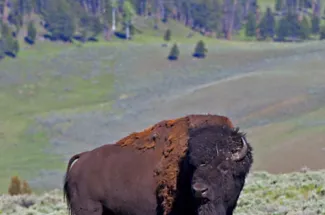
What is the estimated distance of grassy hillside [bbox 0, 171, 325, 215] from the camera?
12312mm

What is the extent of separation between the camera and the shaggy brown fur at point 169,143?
8.46 metres

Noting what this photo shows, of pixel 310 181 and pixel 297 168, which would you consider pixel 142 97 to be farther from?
pixel 310 181

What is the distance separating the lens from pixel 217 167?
8.03 metres

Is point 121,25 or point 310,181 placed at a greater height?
point 310,181

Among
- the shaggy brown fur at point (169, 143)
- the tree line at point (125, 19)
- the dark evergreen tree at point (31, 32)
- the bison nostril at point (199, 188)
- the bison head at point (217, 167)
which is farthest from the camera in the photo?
the tree line at point (125, 19)

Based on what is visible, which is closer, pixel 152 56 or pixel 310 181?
pixel 310 181

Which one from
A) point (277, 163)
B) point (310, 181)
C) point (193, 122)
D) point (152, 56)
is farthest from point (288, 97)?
point (193, 122)

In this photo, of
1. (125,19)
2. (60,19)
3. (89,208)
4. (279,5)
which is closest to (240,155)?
(89,208)

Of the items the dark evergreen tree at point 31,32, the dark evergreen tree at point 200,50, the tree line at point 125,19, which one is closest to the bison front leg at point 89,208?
the dark evergreen tree at point 200,50

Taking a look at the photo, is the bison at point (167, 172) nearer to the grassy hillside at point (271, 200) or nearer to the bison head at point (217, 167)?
the bison head at point (217, 167)

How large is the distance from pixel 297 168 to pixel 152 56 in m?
80.9

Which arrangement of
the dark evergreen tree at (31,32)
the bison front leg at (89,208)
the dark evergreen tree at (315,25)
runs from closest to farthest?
the bison front leg at (89,208), the dark evergreen tree at (31,32), the dark evergreen tree at (315,25)

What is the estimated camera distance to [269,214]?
1204 cm

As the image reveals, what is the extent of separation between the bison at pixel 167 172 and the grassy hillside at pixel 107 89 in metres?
32.2
